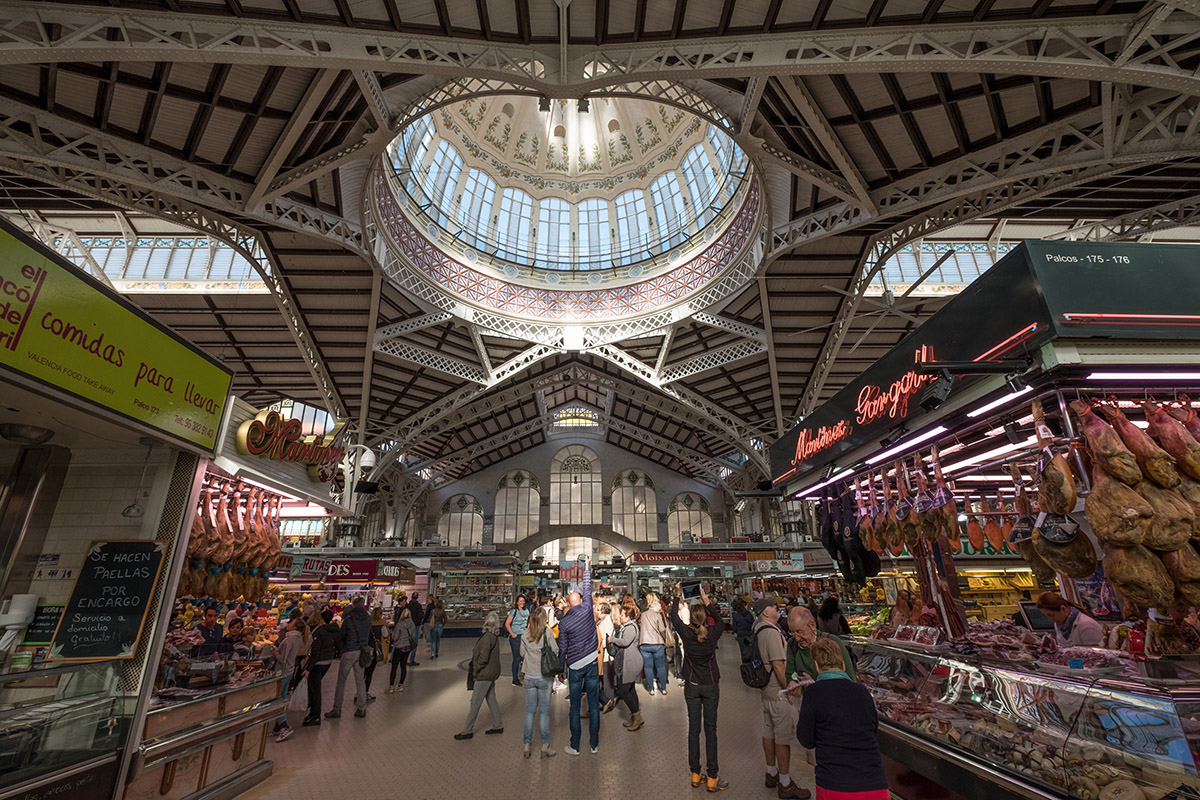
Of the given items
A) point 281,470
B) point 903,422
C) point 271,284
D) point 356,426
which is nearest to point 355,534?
point 356,426

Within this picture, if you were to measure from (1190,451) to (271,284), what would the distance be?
1706cm

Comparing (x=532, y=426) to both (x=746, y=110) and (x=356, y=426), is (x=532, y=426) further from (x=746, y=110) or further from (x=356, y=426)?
(x=746, y=110)

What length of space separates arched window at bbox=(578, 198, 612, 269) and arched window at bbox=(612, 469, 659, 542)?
1659 centimetres

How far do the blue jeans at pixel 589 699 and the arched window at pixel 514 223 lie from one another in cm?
1796

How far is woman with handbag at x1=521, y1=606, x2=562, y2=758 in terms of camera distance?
5.71 m

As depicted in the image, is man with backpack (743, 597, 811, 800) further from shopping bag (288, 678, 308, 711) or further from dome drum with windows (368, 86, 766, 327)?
dome drum with windows (368, 86, 766, 327)

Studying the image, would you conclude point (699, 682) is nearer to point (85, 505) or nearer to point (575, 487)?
point (85, 505)

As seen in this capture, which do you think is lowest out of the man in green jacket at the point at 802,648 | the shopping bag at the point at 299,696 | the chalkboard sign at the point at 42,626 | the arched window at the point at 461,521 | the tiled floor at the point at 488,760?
the tiled floor at the point at 488,760

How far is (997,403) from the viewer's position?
3.26 m

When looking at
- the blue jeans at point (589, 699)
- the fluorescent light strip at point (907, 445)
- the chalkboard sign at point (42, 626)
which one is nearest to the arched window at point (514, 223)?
the blue jeans at point (589, 699)

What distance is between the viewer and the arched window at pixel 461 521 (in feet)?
111

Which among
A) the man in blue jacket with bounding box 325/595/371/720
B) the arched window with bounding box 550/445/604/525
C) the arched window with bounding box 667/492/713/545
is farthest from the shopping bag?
the arched window with bounding box 667/492/713/545

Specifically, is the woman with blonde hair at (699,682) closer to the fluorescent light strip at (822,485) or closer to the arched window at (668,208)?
the fluorescent light strip at (822,485)

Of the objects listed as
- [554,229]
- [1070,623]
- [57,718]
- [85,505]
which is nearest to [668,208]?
[554,229]
